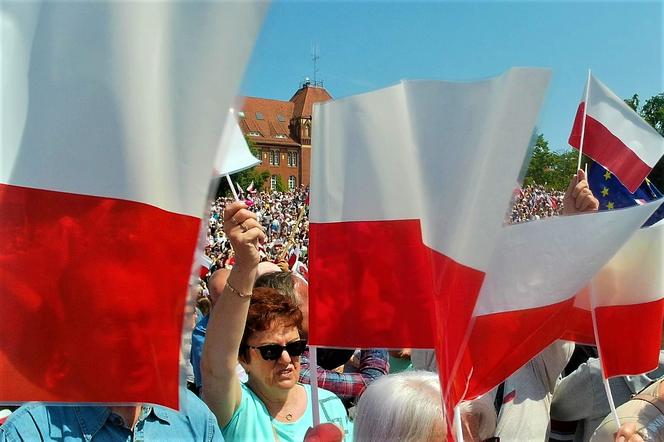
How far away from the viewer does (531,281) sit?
1.78 m

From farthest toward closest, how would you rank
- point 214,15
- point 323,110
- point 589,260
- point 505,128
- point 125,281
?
point 323,110
point 589,260
point 505,128
point 125,281
point 214,15

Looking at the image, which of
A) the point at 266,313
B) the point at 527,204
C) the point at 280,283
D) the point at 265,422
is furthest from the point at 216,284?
the point at 527,204

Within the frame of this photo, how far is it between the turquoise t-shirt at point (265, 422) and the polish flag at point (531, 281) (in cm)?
59

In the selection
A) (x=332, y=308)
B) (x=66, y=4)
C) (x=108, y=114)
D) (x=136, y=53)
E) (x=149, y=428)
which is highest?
(x=66, y=4)

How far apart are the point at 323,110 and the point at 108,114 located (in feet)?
2.70

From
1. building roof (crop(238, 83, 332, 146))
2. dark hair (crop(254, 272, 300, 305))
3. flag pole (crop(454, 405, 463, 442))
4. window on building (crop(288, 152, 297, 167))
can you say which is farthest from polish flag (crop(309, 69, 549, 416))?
window on building (crop(288, 152, 297, 167))

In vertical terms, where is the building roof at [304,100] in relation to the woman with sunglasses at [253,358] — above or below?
above

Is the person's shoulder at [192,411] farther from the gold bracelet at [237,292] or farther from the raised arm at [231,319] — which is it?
the gold bracelet at [237,292]

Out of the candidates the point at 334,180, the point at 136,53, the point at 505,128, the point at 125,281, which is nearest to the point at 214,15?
the point at 136,53

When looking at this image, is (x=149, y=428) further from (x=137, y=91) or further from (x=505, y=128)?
(x=505, y=128)

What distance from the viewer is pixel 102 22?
135cm

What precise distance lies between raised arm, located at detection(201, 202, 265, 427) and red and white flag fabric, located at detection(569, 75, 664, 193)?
6.26 ft

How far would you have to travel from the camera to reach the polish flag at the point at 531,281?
1754 mm

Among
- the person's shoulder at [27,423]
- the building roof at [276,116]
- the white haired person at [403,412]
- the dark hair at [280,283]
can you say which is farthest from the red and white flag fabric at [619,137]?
the building roof at [276,116]
